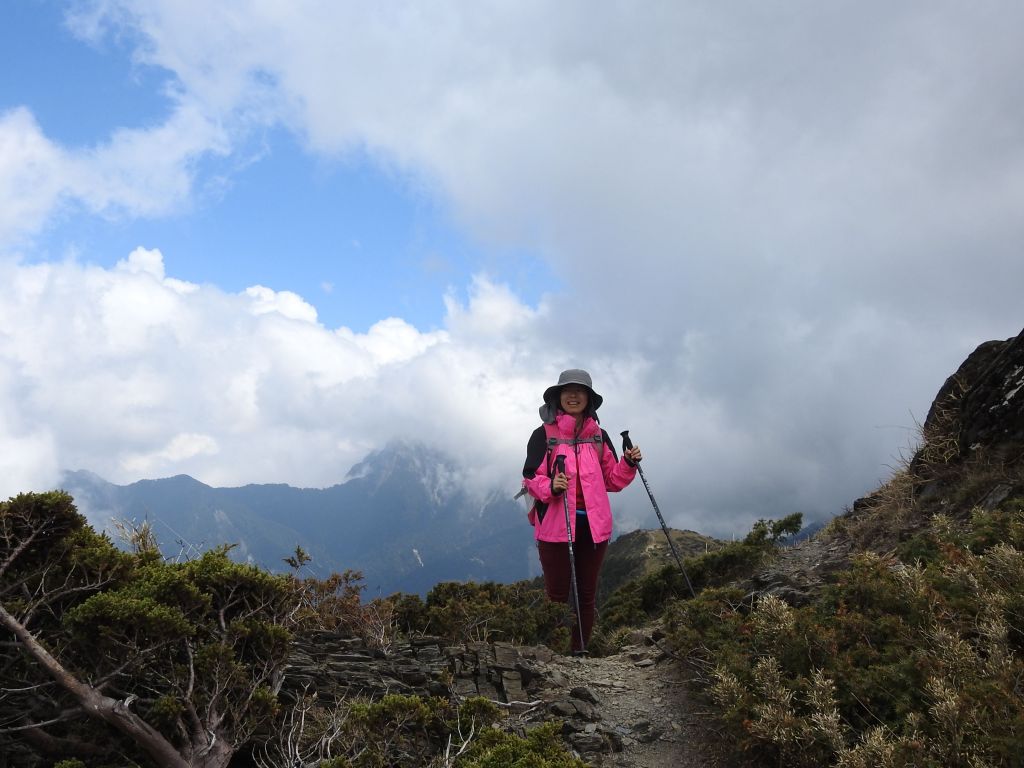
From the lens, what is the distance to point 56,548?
15.5 feet

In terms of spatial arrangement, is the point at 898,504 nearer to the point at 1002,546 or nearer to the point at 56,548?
the point at 1002,546

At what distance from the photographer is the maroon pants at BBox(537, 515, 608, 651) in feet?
27.8

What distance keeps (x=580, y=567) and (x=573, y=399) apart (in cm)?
230

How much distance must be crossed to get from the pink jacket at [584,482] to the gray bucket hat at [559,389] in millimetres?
154

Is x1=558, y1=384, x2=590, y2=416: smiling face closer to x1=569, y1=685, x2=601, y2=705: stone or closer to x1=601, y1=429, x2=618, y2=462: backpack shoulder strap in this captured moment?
x1=601, y1=429, x2=618, y2=462: backpack shoulder strap

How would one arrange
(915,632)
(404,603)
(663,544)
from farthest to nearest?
(663,544) < (404,603) < (915,632)

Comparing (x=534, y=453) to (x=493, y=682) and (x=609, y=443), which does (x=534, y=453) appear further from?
(x=493, y=682)

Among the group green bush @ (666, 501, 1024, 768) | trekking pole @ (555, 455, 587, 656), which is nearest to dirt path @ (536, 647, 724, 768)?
green bush @ (666, 501, 1024, 768)

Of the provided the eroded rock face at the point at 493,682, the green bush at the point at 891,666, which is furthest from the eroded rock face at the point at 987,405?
the eroded rock face at the point at 493,682

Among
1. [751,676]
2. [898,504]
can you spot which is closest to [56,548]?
[751,676]

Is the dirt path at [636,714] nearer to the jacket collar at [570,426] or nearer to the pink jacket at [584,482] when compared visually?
the pink jacket at [584,482]

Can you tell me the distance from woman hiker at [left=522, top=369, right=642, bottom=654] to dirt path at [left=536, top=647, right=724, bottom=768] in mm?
1041

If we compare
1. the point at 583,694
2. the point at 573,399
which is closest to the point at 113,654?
the point at 583,694

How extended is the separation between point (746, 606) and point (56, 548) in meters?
7.12
